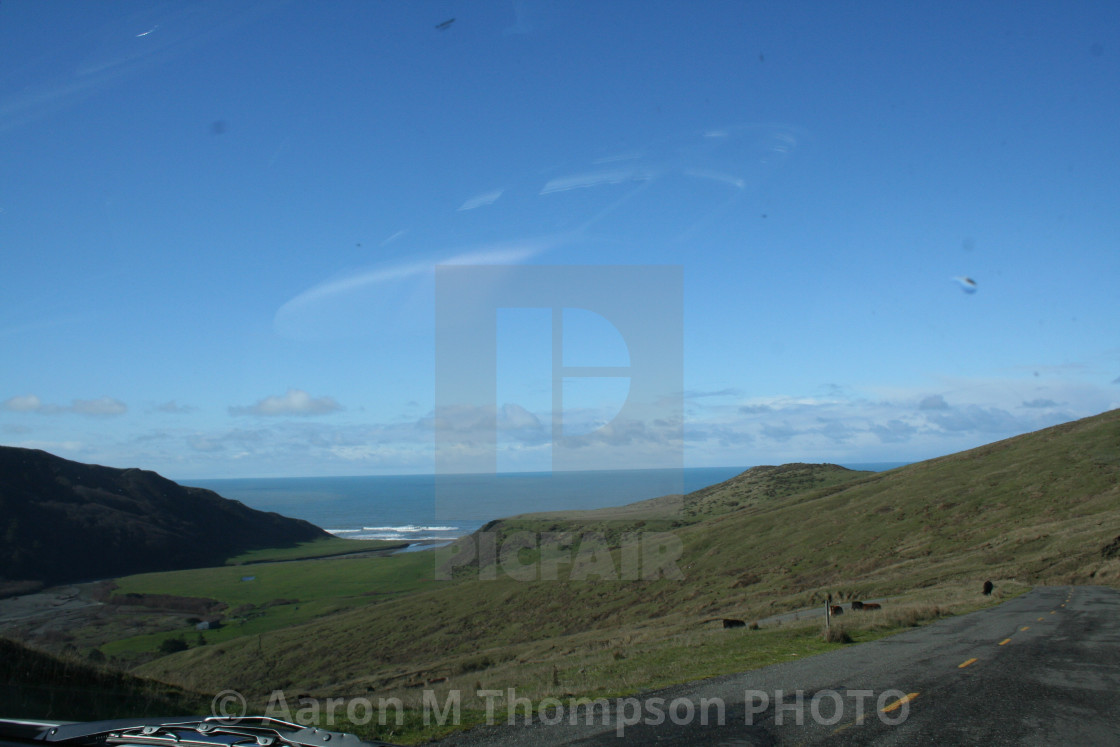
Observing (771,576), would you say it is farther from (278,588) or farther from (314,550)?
(314,550)

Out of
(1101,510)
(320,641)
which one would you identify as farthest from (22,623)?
(1101,510)

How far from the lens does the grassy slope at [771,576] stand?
34250mm

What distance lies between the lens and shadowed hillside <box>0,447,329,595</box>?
10550 cm

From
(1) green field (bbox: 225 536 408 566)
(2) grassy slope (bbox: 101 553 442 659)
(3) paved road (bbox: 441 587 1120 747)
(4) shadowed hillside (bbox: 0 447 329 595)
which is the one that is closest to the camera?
(3) paved road (bbox: 441 587 1120 747)

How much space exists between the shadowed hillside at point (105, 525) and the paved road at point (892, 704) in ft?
374

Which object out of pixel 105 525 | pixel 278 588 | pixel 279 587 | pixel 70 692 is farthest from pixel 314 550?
pixel 70 692

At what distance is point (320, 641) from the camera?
50.5m

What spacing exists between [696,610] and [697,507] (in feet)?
194

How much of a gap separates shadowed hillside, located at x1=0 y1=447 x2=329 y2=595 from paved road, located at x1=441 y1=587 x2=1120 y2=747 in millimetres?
113901

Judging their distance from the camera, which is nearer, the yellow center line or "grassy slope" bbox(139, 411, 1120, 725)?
the yellow center line

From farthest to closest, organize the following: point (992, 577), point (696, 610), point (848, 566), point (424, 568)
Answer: point (424, 568), point (848, 566), point (696, 610), point (992, 577)

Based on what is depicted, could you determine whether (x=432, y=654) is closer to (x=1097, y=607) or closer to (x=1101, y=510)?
(x=1097, y=607)

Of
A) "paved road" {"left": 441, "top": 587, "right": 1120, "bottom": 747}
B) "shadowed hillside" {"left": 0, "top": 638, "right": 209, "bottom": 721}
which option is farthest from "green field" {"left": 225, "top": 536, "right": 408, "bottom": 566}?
"paved road" {"left": 441, "top": 587, "right": 1120, "bottom": 747}

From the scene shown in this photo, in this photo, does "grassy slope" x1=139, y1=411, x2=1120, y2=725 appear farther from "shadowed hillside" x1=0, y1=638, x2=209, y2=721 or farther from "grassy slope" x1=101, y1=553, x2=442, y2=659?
"shadowed hillside" x1=0, y1=638, x2=209, y2=721
